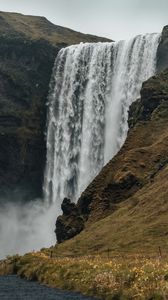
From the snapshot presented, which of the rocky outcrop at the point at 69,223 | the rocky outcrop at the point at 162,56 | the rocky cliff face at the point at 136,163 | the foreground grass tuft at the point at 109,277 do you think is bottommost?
the foreground grass tuft at the point at 109,277

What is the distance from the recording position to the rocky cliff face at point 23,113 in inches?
6870

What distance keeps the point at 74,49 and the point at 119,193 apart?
7727 centimetres

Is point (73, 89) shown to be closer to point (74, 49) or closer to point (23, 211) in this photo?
point (74, 49)

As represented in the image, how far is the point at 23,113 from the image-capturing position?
182875 mm

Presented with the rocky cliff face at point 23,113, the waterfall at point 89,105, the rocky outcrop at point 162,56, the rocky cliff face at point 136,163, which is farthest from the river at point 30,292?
the rocky cliff face at point 23,113

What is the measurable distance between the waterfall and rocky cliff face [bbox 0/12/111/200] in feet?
14.4

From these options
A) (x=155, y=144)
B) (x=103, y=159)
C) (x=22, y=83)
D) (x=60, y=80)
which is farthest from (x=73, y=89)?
(x=155, y=144)

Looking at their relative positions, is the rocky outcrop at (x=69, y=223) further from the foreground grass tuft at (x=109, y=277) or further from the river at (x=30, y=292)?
the river at (x=30, y=292)

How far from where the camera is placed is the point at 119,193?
385 ft

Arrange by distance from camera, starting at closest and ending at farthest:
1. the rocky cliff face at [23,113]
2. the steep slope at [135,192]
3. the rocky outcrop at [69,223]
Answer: the steep slope at [135,192] < the rocky outcrop at [69,223] < the rocky cliff face at [23,113]

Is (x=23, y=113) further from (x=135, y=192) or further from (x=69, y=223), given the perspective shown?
(x=135, y=192)

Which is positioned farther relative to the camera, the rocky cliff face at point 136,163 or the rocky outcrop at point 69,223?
the rocky cliff face at point 136,163

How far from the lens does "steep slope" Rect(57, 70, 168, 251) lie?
9431 centimetres

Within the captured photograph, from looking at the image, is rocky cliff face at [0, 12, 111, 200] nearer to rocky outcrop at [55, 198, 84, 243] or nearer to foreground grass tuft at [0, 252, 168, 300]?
rocky outcrop at [55, 198, 84, 243]
